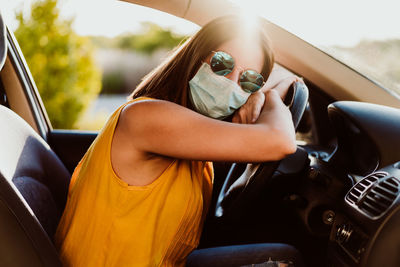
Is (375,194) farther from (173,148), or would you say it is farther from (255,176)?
(173,148)

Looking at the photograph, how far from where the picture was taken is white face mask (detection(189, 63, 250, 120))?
1440 millimetres

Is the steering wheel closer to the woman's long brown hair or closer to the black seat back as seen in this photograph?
the woman's long brown hair

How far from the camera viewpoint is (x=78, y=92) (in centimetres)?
618

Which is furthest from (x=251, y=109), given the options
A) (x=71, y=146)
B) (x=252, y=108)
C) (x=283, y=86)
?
(x=71, y=146)

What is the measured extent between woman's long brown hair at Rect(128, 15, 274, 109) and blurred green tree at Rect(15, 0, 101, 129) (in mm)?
4494

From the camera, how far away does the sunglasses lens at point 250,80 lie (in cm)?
145

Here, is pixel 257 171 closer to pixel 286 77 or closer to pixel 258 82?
pixel 258 82

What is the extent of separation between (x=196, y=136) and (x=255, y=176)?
0.85 feet

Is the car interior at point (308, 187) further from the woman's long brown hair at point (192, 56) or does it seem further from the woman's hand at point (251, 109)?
the woman's long brown hair at point (192, 56)

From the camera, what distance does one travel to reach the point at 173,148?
126cm

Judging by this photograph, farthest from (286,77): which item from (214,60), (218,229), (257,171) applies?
(218,229)

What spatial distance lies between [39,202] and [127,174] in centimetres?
48

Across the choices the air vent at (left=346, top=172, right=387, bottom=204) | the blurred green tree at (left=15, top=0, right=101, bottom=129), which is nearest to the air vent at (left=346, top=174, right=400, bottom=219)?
the air vent at (left=346, top=172, right=387, bottom=204)

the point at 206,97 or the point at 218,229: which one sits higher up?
the point at 206,97
